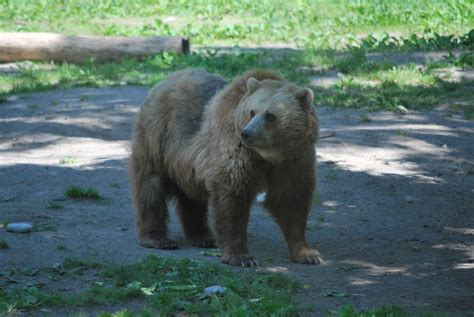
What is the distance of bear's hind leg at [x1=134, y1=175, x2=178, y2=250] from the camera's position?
7.40 meters

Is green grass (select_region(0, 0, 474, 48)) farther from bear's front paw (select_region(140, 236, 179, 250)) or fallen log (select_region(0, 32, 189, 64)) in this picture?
bear's front paw (select_region(140, 236, 179, 250))

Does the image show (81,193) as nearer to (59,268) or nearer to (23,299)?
(59,268)

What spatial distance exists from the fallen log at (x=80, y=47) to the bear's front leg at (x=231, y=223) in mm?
9514

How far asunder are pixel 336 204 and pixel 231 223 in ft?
6.90

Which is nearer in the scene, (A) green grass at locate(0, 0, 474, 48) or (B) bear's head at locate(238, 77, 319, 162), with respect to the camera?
(B) bear's head at locate(238, 77, 319, 162)

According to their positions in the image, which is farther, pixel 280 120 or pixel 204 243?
pixel 204 243

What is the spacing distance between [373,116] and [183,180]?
520cm

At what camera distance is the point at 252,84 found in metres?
6.68

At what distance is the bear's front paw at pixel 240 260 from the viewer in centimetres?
662

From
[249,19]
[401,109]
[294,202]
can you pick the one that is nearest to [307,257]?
[294,202]

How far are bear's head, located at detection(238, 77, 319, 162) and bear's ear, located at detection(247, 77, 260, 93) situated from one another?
0.05 ft

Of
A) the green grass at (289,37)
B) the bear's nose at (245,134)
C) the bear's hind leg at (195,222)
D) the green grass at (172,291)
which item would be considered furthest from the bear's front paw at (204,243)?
the green grass at (289,37)

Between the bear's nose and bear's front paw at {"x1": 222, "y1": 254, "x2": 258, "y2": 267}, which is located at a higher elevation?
the bear's nose

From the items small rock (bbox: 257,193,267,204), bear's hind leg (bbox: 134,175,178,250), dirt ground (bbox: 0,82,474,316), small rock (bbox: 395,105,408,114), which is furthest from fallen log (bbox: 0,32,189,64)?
small rock (bbox: 257,193,267,204)
